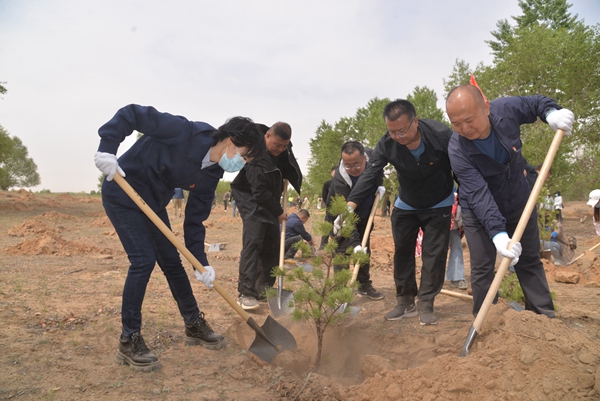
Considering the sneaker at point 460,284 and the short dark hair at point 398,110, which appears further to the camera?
the sneaker at point 460,284

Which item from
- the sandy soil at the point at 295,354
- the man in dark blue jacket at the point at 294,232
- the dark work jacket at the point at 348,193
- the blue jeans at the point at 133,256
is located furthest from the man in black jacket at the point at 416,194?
the man in dark blue jacket at the point at 294,232

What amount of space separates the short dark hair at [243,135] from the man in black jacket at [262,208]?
1252mm

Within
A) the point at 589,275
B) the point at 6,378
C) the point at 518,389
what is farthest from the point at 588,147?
the point at 6,378

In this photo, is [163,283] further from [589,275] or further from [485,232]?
[589,275]

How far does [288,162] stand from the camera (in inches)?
199

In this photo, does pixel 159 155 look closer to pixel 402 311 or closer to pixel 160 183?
pixel 160 183

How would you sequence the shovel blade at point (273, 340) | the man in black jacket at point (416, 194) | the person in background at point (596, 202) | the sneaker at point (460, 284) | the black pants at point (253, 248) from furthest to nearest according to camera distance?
the person in background at point (596, 202) < the sneaker at point (460, 284) < the black pants at point (253, 248) < the man in black jacket at point (416, 194) < the shovel blade at point (273, 340)

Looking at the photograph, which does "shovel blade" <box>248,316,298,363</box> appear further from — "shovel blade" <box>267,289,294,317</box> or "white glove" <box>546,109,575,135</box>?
"white glove" <box>546,109,575,135</box>

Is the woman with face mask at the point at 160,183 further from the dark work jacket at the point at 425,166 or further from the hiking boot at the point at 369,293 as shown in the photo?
the hiking boot at the point at 369,293

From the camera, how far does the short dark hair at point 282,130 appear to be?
4.62 metres

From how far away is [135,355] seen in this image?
119 inches

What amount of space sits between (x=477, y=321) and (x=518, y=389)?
2.31ft

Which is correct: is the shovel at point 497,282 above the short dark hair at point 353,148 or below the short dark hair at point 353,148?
below

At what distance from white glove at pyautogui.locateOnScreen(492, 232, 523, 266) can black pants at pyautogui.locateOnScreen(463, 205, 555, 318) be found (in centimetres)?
40
